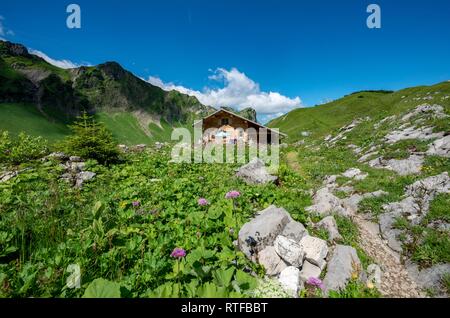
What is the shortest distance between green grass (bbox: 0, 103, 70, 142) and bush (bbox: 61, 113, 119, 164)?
5865 centimetres

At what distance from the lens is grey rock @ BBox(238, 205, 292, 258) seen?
17.1 ft

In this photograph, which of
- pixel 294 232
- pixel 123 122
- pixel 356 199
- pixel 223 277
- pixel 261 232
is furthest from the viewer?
pixel 123 122

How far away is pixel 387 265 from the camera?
5605 mm

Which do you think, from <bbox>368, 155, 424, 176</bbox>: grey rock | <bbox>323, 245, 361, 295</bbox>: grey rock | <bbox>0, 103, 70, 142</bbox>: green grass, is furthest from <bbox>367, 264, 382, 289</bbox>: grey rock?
<bbox>0, 103, 70, 142</bbox>: green grass

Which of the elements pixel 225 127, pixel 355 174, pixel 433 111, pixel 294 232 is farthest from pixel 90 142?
pixel 433 111

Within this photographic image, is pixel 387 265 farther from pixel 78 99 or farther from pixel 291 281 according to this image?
pixel 78 99

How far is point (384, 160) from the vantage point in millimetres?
13844

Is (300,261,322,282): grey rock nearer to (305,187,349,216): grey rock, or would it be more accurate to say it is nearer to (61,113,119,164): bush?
(305,187,349,216): grey rock

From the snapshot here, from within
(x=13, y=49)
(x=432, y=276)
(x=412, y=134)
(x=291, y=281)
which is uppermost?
(x=13, y=49)

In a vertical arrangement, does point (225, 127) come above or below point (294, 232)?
above

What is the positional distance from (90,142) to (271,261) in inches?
495

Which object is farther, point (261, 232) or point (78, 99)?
point (78, 99)

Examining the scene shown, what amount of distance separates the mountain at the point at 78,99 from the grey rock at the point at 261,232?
250ft

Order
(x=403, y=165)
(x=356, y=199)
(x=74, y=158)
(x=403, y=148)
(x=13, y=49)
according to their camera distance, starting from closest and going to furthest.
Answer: (x=356, y=199), (x=403, y=165), (x=74, y=158), (x=403, y=148), (x=13, y=49)
